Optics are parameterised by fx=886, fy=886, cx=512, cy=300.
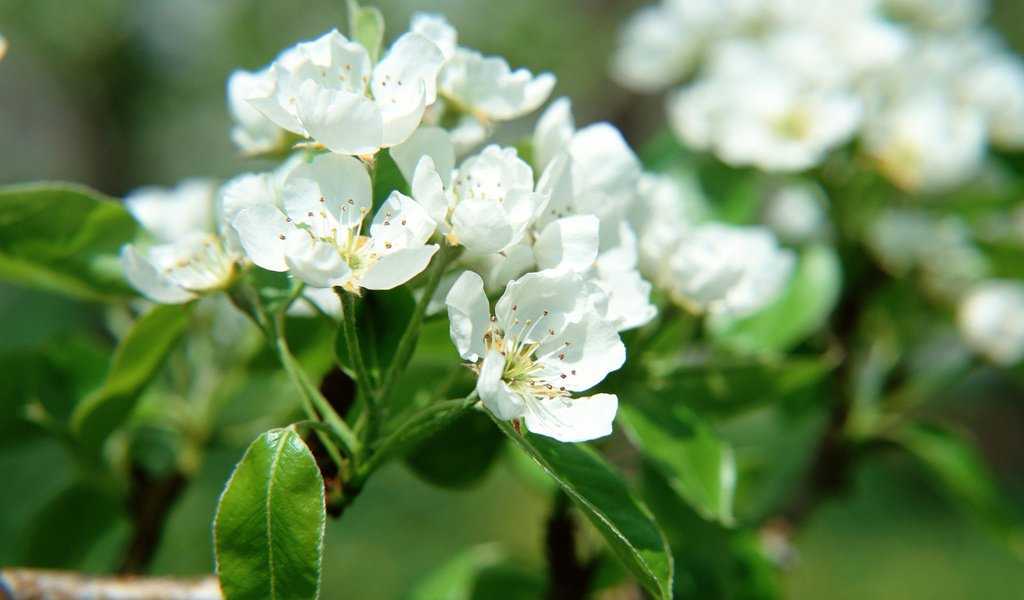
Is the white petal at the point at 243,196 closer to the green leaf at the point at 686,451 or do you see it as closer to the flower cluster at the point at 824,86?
the green leaf at the point at 686,451

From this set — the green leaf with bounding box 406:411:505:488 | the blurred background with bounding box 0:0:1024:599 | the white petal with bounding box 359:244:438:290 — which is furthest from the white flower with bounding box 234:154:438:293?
the blurred background with bounding box 0:0:1024:599

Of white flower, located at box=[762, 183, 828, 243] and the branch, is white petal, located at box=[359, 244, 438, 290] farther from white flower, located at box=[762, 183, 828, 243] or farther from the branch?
white flower, located at box=[762, 183, 828, 243]

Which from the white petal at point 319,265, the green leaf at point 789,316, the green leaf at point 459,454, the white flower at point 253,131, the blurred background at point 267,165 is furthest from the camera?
the blurred background at point 267,165

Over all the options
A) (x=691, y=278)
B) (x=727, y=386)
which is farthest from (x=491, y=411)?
(x=727, y=386)

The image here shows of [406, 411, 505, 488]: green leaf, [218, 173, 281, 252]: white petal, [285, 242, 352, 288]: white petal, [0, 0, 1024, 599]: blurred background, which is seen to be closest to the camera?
[285, 242, 352, 288]: white petal

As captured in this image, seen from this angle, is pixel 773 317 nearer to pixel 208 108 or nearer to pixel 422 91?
pixel 422 91

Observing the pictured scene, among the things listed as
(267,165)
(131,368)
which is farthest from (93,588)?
(267,165)

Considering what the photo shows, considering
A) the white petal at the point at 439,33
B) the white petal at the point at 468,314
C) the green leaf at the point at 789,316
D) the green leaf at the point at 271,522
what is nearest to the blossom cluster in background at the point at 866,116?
the green leaf at the point at 789,316

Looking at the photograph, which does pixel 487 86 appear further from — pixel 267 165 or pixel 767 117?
pixel 267 165
